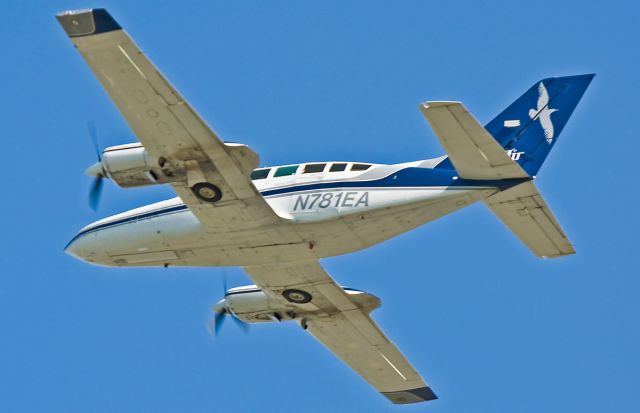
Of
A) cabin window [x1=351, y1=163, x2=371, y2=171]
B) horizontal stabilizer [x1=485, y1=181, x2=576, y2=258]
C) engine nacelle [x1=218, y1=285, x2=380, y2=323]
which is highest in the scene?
cabin window [x1=351, y1=163, x2=371, y2=171]

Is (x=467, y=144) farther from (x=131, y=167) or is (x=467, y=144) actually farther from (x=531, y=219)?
(x=131, y=167)

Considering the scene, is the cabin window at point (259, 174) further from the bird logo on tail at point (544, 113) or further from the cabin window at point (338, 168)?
the bird logo on tail at point (544, 113)

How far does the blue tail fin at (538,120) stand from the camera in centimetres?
4062

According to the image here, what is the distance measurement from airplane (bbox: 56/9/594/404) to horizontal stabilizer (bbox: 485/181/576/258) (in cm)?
4

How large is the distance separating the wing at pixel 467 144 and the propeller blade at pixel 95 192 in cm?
1081

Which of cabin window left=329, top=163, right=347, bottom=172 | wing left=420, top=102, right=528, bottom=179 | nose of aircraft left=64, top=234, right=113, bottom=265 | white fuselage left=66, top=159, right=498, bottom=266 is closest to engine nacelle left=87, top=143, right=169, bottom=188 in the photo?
white fuselage left=66, top=159, right=498, bottom=266

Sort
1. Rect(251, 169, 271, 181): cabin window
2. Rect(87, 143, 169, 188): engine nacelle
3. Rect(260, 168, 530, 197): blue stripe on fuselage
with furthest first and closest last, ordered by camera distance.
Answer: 1. Rect(251, 169, 271, 181): cabin window
2. Rect(260, 168, 530, 197): blue stripe on fuselage
3. Rect(87, 143, 169, 188): engine nacelle

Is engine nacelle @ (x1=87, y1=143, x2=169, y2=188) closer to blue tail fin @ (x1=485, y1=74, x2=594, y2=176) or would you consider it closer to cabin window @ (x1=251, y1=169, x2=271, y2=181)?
cabin window @ (x1=251, y1=169, x2=271, y2=181)

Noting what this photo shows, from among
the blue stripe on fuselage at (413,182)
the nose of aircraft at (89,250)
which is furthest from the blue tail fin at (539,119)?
the nose of aircraft at (89,250)

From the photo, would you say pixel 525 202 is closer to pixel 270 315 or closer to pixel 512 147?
pixel 512 147

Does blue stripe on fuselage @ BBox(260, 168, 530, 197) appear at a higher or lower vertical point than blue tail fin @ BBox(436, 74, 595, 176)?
lower

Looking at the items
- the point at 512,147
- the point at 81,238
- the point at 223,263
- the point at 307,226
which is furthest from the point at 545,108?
the point at 81,238

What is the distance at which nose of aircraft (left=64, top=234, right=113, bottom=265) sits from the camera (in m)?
44.5

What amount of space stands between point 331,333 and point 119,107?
44.1 ft
